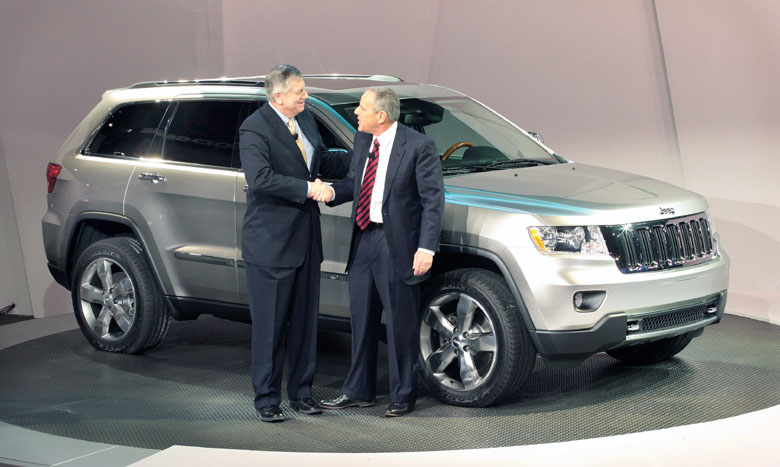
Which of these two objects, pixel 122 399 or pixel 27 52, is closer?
pixel 122 399

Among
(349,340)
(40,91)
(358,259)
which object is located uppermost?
(40,91)

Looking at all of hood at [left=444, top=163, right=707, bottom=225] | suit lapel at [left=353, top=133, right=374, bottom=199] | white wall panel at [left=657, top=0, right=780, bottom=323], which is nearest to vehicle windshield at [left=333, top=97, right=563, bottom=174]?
hood at [left=444, top=163, right=707, bottom=225]

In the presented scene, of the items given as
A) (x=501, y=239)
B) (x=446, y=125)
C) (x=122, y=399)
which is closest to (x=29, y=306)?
(x=122, y=399)

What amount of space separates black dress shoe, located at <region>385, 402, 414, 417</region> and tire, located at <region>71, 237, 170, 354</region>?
203cm

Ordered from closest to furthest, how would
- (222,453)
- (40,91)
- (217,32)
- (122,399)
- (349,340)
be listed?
(222,453)
(122,399)
(349,340)
(40,91)
(217,32)

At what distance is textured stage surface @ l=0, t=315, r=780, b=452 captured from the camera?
5020 mm

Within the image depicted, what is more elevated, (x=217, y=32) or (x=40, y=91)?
(x=217, y=32)

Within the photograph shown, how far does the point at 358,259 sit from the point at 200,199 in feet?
4.45

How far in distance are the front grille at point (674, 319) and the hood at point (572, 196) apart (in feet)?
1.67

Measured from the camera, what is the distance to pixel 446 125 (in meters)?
6.21

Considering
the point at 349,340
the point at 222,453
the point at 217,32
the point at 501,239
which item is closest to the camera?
the point at 222,453

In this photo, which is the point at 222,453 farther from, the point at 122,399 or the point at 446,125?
the point at 446,125

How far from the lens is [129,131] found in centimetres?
675

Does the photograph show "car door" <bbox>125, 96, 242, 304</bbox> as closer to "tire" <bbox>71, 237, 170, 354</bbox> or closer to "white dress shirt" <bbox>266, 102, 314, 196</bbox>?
"tire" <bbox>71, 237, 170, 354</bbox>
